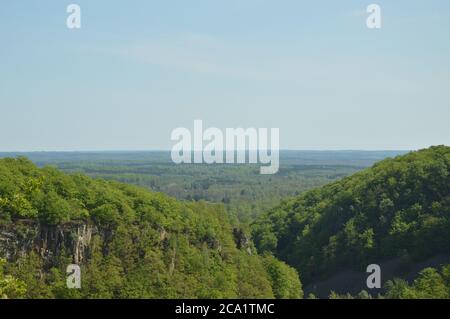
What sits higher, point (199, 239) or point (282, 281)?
point (199, 239)

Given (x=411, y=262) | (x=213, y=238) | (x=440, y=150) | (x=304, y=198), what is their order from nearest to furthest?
(x=213, y=238), (x=411, y=262), (x=440, y=150), (x=304, y=198)

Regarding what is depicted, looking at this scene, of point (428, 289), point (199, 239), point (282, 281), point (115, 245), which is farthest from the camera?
point (282, 281)

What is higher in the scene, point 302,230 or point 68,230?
point 68,230

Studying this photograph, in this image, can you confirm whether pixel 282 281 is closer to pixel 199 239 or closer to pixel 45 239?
pixel 199 239

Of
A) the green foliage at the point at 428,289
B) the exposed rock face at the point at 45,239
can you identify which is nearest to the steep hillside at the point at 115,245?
the exposed rock face at the point at 45,239

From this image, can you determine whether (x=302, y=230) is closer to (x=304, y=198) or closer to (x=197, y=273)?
(x=304, y=198)

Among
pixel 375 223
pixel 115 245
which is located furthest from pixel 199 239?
pixel 375 223

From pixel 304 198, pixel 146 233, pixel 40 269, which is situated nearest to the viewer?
pixel 40 269
